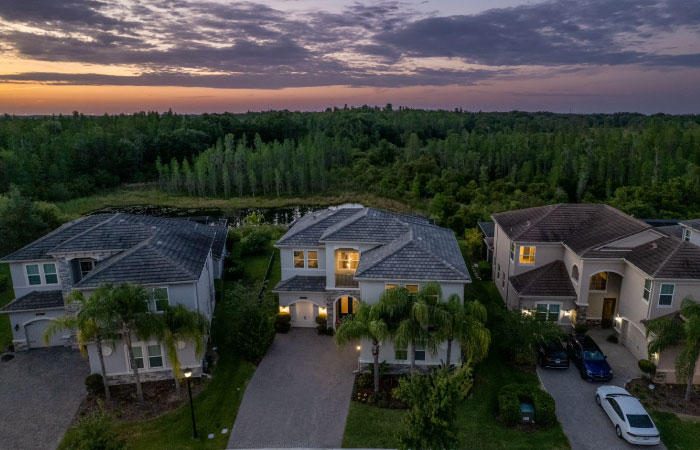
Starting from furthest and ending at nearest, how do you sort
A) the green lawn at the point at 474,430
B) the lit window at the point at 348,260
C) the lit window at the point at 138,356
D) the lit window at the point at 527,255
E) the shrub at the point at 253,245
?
the shrub at the point at 253,245 < the lit window at the point at 527,255 < the lit window at the point at 348,260 < the lit window at the point at 138,356 < the green lawn at the point at 474,430

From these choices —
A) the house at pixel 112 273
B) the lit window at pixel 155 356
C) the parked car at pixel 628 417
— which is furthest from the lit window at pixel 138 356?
the parked car at pixel 628 417

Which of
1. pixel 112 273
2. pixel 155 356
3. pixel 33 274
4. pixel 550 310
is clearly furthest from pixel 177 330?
pixel 550 310

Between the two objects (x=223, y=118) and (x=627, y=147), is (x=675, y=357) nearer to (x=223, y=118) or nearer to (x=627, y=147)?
(x=627, y=147)

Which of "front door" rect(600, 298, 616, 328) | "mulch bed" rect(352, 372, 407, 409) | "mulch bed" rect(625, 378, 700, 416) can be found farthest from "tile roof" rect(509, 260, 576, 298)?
"mulch bed" rect(352, 372, 407, 409)

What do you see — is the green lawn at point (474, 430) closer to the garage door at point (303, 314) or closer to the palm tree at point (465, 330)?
the palm tree at point (465, 330)

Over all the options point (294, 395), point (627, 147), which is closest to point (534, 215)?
point (294, 395)

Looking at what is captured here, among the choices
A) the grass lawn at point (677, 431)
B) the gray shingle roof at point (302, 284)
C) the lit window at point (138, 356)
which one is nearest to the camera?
the grass lawn at point (677, 431)

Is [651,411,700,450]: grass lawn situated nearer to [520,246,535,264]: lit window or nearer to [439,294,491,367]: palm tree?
[439,294,491,367]: palm tree
